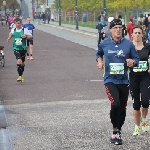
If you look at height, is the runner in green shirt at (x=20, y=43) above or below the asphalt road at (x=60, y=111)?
above

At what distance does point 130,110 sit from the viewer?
11.9 m

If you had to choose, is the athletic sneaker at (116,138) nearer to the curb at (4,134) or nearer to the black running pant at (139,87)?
the black running pant at (139,87)

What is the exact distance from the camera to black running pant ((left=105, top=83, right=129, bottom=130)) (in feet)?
28.8

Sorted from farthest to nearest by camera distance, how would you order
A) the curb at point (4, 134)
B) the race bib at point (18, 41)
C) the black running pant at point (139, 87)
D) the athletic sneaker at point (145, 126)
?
the race bib at point (18, 41), the athletic sneaker at point (145, 126), the black running pant at point (139, 87), the curb at point (4, 134)

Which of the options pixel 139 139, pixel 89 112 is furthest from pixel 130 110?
pixel 139 139

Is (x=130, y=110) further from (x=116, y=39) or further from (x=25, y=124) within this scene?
(x=116, y=39)

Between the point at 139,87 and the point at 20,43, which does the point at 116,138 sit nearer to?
the point at 139,87

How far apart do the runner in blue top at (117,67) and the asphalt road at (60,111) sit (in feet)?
1.34

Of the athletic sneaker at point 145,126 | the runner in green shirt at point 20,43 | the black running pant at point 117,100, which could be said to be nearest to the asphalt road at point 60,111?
the athletic sneaker at point 145,126

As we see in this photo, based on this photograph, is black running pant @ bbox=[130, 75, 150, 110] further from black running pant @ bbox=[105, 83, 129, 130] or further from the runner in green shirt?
the runner in green shirt

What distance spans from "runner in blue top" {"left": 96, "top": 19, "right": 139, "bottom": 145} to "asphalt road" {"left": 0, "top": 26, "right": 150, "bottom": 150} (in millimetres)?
408

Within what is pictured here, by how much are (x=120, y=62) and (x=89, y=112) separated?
3.00 m

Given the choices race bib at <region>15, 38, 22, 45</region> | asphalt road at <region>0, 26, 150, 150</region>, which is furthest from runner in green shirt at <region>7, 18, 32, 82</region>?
asphalt road at <region>0, 26, 150, 150</region>

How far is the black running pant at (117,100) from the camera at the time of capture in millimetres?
8773
